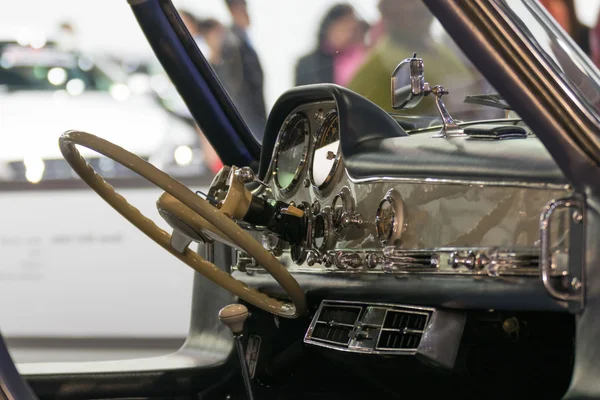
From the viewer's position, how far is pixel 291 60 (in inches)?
106

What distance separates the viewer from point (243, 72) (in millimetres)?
2797

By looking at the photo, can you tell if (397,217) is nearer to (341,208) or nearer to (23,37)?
(341,208)

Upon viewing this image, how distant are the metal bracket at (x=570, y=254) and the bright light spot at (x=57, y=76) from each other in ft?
17.6

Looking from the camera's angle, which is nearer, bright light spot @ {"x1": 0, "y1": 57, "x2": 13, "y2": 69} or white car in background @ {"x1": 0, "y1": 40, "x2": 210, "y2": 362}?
white car in background @ {"x1": 0, "y1": 40, "x2": 210, "y2": 362}

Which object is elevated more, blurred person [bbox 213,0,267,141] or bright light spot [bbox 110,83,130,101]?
bright light spot [bbox 110,83,130,101]

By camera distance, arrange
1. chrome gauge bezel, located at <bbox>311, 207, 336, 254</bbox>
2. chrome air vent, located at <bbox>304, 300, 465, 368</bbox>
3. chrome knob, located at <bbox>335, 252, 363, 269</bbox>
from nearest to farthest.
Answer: chrome air vent, located at <bbox>304, 300, 465, 368</bbox>
chrome knob, located at <bbox>335, 252, 363, 269</bbox>
chrome gauge bezel, located at <bbox>311, 207, 336, 254</bbox>

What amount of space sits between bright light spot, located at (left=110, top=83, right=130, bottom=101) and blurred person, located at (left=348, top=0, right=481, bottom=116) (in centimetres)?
366

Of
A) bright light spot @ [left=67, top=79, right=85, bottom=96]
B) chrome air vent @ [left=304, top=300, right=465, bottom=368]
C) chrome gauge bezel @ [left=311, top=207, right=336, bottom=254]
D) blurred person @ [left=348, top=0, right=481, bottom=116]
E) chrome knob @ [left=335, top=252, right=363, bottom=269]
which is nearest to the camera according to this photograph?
chrome air vent @ [left=304, top=300, right=465, bottom=368]

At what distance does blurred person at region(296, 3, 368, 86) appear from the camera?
2527 mm

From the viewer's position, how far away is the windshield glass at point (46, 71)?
6.00 meters

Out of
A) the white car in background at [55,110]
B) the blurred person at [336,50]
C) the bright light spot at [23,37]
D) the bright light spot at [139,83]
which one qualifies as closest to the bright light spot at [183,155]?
the white car in background at [55,110]

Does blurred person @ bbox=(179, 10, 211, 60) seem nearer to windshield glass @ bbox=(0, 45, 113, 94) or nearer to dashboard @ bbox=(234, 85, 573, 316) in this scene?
dashboard @ bbox=(234, 85, 573, 316)

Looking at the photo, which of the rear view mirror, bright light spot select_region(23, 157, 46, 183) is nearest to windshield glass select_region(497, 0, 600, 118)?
the rear view mirror

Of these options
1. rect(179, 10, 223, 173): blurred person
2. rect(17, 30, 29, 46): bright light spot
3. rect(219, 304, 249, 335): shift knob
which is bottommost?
rect(219, 304, 249, 335): shift knob
